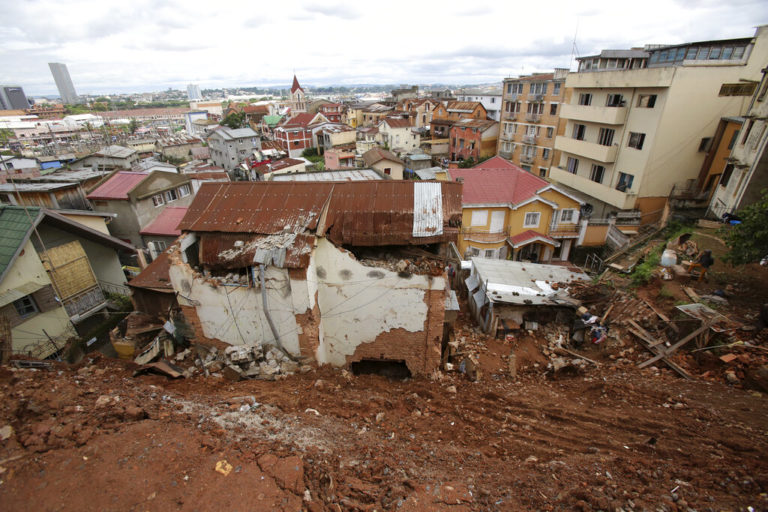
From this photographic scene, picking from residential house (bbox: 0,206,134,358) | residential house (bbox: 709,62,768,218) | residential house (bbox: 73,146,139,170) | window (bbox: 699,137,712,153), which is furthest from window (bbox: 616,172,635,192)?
residential house (bbox: 73,146,139,170)

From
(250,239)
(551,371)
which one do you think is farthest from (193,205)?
(551,371)

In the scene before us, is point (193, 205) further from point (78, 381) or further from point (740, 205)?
point (740, 205)

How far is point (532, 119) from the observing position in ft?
124

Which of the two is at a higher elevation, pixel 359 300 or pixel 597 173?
pixel 597 173

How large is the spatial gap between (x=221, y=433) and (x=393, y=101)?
311 feet

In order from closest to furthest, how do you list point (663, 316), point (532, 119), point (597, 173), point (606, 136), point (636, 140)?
point (663, 316) → point (636, 140) → point (606, 136) → point (597, 173) → point (532, 119)

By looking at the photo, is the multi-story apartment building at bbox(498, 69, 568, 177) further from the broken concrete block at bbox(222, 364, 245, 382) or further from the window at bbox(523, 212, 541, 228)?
the broken concrete block at bbox(222, 364, 245, 382)

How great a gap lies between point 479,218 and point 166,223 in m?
22.3

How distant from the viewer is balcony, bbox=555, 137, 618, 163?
24.6 metres

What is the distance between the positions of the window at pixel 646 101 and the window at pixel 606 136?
95.4 inches

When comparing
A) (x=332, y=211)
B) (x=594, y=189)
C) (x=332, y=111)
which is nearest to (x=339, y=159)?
(x=594, y=189)

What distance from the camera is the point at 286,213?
10320 mm

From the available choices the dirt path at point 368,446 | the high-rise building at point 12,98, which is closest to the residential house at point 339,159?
the dirt path at point 368,446

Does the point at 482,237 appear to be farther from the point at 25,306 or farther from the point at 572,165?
the point at 25,306
